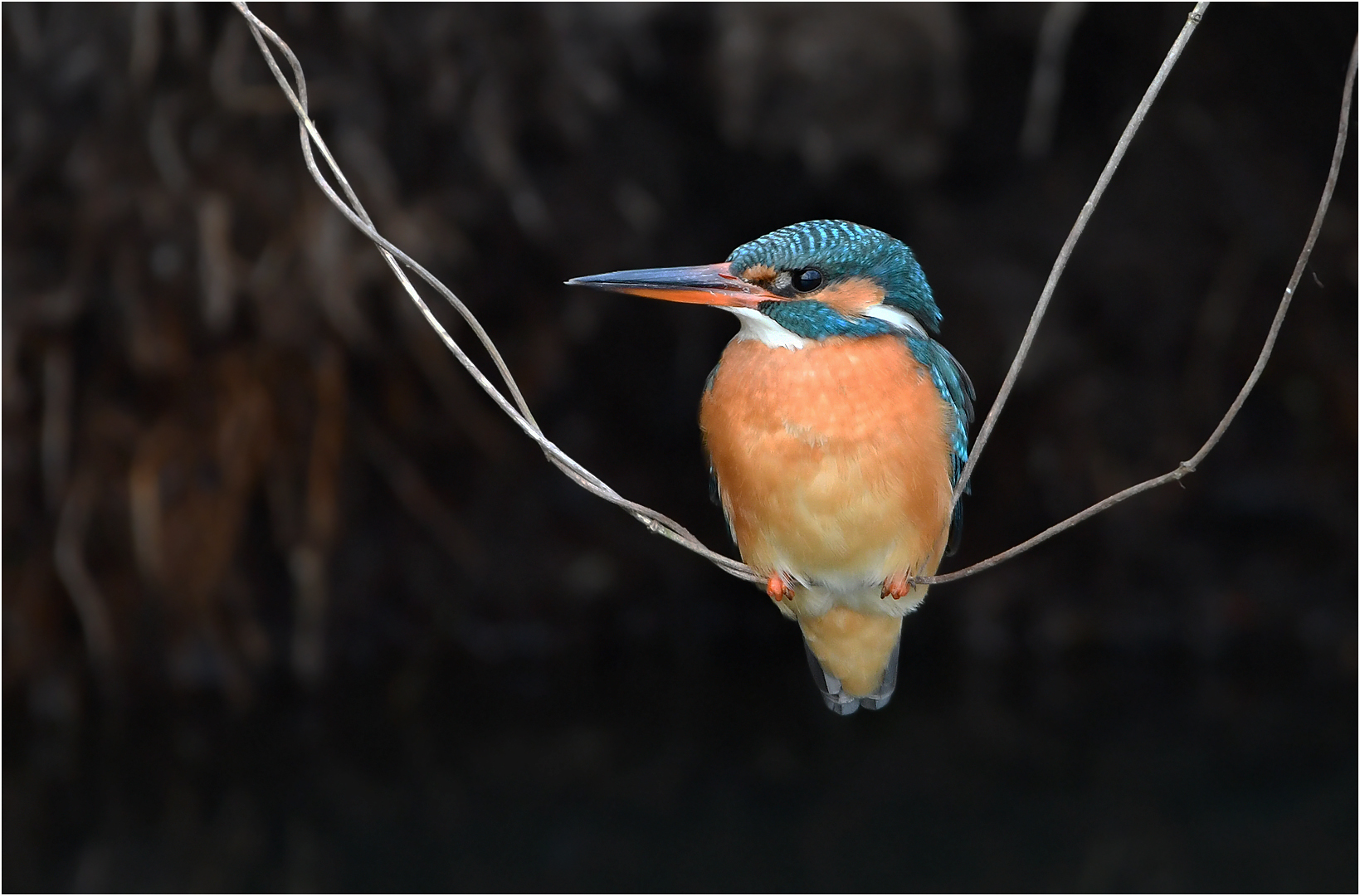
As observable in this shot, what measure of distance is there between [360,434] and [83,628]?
892mm

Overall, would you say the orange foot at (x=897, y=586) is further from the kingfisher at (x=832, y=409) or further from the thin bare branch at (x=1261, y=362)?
the thin bare branch at (x=1261, y=362)

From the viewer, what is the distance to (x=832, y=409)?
4.03 ft

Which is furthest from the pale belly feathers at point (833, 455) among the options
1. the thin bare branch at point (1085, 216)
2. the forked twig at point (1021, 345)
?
the thin bare branch at point (1085, 216)

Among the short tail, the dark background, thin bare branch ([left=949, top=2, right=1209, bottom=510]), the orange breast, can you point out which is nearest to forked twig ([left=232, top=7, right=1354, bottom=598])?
thin bare branch ([left=949, top=2, right=1209, bottom=510])

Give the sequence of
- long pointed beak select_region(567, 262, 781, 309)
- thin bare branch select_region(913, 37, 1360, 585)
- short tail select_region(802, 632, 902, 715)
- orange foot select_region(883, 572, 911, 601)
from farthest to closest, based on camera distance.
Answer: short tail select_region(802, 632, 902, 715) → orange foot select_region(883, 572, 911, 601) → long pointed beak select_region(567, 262, 781, 309) → thin bare branch select_region(913, 37, 1360, 585)

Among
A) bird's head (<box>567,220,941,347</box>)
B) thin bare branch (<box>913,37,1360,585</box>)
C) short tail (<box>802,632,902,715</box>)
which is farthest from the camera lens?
short tail (<box>802,632,902,715</box>)

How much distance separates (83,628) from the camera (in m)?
3.62

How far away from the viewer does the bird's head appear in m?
1.15

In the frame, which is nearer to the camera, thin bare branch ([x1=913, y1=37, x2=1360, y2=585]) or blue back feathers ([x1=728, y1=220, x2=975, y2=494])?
thin bare branch ([x1=913, y1=37, x2=1360, y2=585])

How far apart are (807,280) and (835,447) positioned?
163 millimetres

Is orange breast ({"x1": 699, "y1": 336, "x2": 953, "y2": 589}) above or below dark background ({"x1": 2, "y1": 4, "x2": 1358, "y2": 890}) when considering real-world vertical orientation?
above

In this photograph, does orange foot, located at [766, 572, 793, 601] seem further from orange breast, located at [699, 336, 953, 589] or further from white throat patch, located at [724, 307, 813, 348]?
white throat patch, located at [724, 307, 813, 348]

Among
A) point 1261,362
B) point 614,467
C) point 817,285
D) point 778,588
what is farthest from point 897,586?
point 614,467

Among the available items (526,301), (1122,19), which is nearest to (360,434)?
(526,301)
